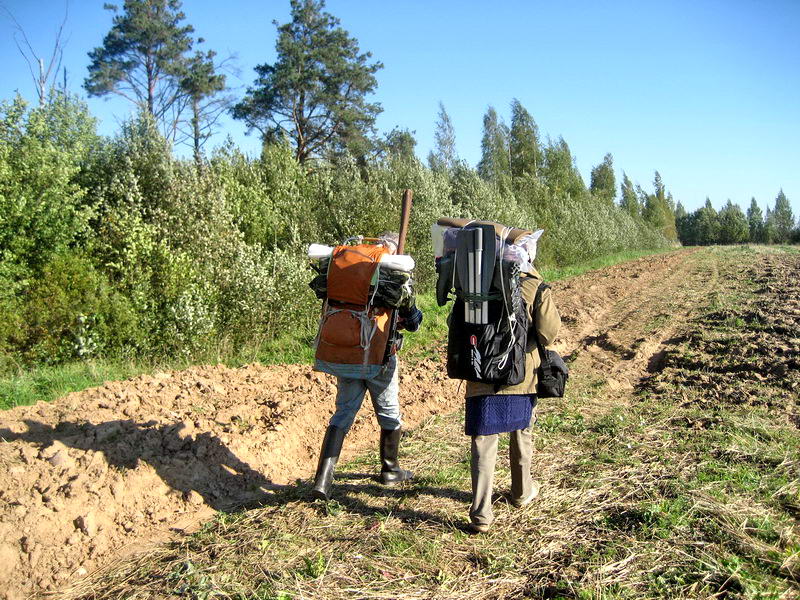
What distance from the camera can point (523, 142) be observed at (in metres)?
39.0

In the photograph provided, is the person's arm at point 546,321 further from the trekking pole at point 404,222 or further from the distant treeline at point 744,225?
the distant treeline at point 744,225

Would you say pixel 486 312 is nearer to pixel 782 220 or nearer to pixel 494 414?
pixel 494 414

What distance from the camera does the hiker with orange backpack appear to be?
3.93 m

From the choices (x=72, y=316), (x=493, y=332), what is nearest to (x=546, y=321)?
(x=493, y=332)

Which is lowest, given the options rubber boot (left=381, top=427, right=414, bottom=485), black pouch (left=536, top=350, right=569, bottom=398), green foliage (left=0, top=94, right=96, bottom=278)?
rubber boot (left=381, top=427, right=414, bottom=485)

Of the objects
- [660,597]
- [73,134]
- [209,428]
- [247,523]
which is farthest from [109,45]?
[660,597]

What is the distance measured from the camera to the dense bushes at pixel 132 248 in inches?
280

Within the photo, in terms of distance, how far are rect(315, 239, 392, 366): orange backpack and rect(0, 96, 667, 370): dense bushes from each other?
15.5 feet

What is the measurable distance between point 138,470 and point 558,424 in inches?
145

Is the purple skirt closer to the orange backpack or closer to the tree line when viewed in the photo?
the orange backpack

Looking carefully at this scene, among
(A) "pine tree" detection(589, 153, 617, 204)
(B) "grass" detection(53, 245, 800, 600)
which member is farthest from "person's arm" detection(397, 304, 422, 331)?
(A) "pine tree" detection(589, 153, 617, 204)

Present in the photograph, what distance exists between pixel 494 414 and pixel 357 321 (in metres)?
1.12

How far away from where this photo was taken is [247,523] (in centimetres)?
384

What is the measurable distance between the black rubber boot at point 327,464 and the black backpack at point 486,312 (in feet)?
3.58
